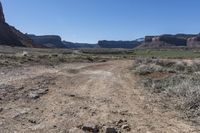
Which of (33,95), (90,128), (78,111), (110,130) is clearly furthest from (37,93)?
(110,130)

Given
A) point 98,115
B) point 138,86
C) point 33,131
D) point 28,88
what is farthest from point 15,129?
point 138,86

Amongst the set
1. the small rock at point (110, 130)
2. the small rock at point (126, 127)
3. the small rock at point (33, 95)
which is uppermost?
the small rock at point (33, 95)

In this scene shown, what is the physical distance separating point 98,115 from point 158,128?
2.00 metres

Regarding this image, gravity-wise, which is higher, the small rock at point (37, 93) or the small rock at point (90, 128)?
the small rock at point (37, 93)

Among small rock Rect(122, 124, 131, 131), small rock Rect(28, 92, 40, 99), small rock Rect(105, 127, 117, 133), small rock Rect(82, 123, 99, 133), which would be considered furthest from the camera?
small rock Rect(28, 92, 40, 99)

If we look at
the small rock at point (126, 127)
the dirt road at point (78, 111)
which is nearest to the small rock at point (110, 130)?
the dirt road at point (78, 111)

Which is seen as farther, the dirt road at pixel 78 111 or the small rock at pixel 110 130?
the dirt road at pixel 78 111

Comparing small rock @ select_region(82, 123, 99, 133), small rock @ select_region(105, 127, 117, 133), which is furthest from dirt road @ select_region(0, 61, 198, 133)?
small rock @ select_region(105, 127, 117, 133)

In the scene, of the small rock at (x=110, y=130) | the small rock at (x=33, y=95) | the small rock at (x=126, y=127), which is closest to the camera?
the small rock at (x=110, y=130)

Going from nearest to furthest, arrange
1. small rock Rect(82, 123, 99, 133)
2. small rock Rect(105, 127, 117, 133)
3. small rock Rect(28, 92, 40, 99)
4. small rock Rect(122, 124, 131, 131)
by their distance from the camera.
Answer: small rock Rect(105, 127, 117, 133) < small rock Rect(82, 123, 99, 133) < small rock Rect(122, 124, 131, 131) < small rock Rect(28, 92, 40, 99)

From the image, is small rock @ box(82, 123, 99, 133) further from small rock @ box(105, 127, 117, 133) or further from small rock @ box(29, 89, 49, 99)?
small rock @ box(29, 89, 49, 99)

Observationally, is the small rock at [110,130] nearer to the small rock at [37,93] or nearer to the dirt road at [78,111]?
the dirt road at [78,111]

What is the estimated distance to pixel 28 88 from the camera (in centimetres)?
1598

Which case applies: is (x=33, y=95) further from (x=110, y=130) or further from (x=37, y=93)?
(x=110, y=130)
